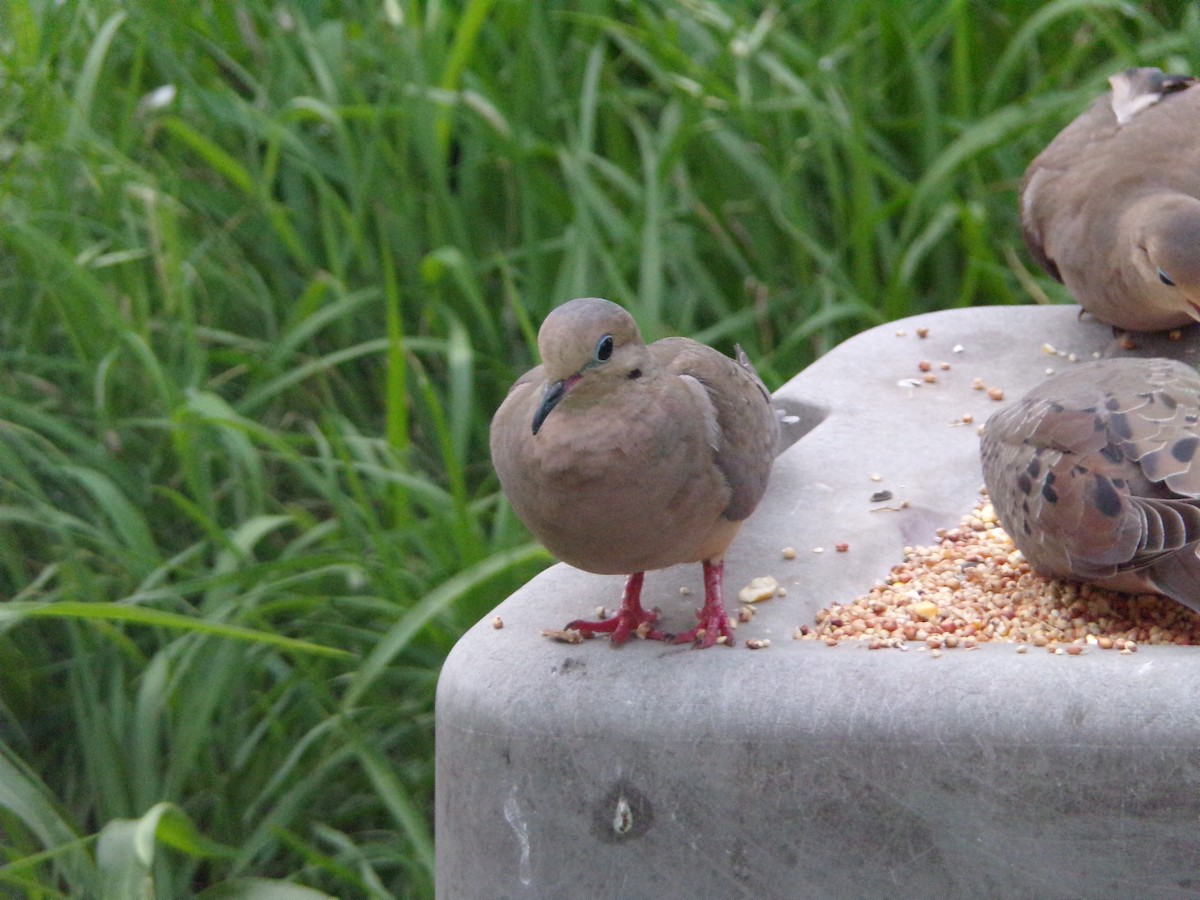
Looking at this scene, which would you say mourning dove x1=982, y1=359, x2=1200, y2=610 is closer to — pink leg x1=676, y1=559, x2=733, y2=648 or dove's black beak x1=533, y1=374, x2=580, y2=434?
pink leg x1=676, y1=559, x2=733, y2=648

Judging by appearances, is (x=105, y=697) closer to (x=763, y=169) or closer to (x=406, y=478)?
(x=406, y=478)

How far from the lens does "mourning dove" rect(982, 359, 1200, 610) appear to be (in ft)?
6.93

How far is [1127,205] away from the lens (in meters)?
3.31

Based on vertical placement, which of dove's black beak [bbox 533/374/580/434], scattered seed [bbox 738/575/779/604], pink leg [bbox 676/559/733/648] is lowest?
scattered seed [bbox 738/575/779/604]

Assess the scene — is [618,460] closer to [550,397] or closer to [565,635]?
[550,397]

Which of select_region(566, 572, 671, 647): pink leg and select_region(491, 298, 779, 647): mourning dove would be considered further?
select_region(566, 572, 671, 647): pink leg

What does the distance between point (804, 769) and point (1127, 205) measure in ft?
6.05

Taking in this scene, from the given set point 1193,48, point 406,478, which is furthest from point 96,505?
point 1193,48

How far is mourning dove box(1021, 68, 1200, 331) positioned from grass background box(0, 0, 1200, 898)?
33 centimetres

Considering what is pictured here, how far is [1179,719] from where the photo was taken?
184cm

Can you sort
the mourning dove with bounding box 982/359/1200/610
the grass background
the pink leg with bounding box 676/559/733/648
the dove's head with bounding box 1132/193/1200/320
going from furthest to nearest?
the grass background
the dove's head with bounding box 1132/193/1200/320
the pink leg with bounding box 676/559/733/648
the mourning dove with bounding box 982/359/1200/610

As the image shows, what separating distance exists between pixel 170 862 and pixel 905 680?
1.68m

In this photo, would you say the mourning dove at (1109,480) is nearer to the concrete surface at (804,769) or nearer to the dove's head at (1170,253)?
the concrete surface at (804,769)

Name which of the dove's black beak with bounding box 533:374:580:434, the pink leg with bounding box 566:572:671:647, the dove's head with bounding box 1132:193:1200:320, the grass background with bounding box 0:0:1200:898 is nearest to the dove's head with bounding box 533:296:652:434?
the dove's black beak with bounding box 533:374:580:434
